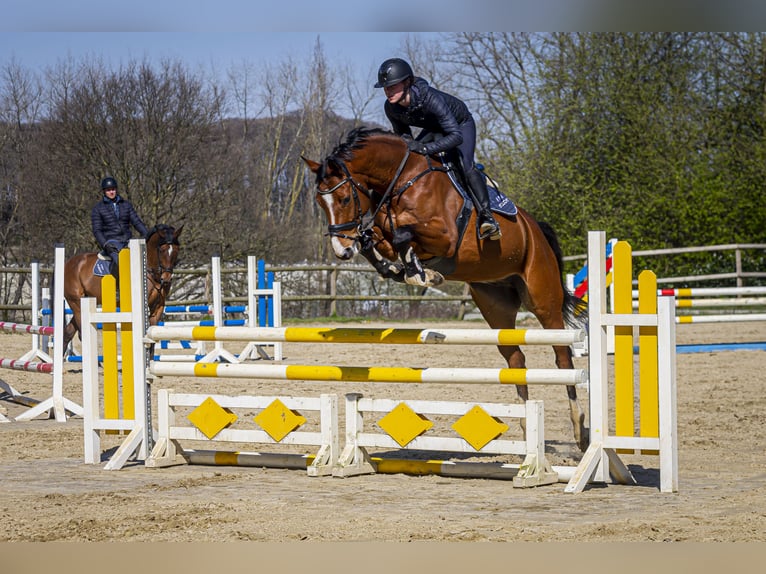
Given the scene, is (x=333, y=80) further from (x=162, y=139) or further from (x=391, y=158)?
(x=391, y=158)

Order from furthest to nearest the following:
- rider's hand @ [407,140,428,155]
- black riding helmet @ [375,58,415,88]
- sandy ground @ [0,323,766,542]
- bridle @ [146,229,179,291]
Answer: bridle @ [146,229,179,291] < rider's hand @ [407,140,428,155] < black riding helmet @ [375,58,415,88] < sandy ground @ [0,323,766,542]

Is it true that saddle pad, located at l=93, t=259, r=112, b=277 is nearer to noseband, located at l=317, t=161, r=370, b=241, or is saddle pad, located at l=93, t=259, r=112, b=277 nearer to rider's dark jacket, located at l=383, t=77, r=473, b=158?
rider's dark jacket, located at l=383, t=77, r=473, b=158

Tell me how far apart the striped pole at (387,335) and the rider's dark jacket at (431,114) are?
1084 millimetres

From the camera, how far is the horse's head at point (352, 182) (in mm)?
4939

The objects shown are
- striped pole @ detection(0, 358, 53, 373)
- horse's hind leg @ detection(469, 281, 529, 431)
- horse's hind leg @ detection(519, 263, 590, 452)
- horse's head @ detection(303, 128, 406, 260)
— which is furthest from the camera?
striped pole @ detection(0, 358, 53, 373)

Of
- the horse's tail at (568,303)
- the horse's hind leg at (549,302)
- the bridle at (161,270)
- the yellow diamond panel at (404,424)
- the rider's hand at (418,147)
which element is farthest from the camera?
the bridle at (161,270)

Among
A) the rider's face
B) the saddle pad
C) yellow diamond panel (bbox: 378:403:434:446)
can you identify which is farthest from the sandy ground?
the saddle pad

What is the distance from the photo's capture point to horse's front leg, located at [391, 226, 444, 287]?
509 centimetres

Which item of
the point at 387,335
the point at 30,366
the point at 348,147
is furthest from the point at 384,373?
the point at 30,366

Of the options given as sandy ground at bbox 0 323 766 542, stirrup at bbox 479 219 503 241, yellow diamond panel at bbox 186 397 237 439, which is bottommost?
sandy ground at bbox 0 323 766 542

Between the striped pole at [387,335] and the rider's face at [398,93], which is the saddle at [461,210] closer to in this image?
the rider's face at [398,93]

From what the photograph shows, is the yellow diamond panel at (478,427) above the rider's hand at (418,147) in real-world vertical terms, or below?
below

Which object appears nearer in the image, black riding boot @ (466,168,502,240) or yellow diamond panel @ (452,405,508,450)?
yellow diamond panel @ (452,405,508,450)

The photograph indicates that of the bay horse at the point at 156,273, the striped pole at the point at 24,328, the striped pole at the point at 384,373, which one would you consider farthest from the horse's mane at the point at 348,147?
the bay horse at the point at 156,273
